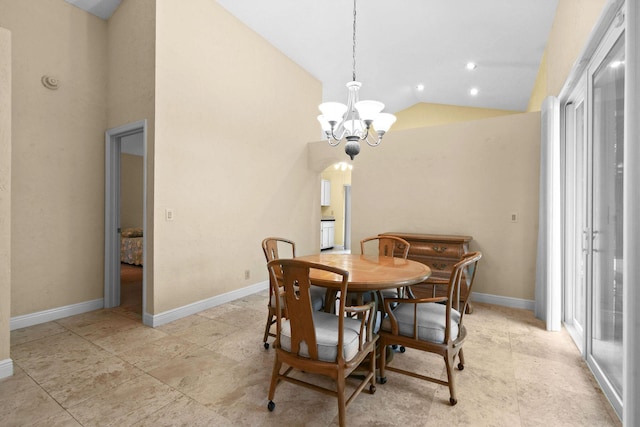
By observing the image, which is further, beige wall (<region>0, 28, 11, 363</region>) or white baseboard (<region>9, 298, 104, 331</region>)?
white baseboard (<region>9, 298, 104, 331</region>)

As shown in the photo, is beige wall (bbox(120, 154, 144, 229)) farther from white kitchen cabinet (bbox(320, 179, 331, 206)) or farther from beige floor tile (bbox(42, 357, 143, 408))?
beige floor tile (bbox(42, 357, 143, 408))

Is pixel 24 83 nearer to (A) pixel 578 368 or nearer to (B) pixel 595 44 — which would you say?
(B) pixel 595 44

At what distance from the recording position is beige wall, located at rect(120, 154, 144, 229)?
267 inches

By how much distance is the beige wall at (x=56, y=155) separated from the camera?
3.10 metres

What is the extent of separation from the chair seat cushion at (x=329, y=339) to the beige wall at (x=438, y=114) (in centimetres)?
661

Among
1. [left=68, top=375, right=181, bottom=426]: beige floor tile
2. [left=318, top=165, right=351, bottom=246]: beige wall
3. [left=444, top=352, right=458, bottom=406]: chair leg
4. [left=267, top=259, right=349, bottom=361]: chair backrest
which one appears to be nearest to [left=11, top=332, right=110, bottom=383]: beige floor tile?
[left=68, top=375, right=181, bottom=426]: beige floor tile

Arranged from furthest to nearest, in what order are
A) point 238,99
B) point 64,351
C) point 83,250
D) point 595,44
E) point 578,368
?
point 238,99 < point 83,250 < point 64,351 < point 578,368 < point 595,44

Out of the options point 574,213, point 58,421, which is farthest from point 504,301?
point 58,421

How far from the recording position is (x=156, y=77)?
314 cm

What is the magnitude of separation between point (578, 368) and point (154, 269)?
12.2ft

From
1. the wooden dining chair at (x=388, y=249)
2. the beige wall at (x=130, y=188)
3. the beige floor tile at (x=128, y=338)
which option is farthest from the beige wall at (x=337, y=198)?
the beige floor tile at (x=128, y=338)

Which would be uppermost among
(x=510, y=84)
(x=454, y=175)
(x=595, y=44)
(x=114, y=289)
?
(x=510, y=84)

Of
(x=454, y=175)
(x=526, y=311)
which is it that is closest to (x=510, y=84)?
(x=454, y=175)

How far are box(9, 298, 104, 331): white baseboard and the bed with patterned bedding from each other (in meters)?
2.20
